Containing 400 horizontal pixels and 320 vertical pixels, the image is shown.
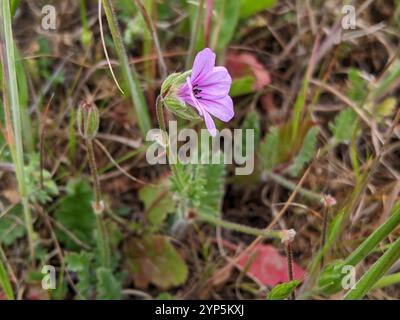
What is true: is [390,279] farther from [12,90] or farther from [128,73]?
[12,90]

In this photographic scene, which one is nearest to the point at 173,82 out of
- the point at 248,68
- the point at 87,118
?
the point at 87,118

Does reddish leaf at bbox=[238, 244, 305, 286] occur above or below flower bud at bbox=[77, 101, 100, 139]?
below

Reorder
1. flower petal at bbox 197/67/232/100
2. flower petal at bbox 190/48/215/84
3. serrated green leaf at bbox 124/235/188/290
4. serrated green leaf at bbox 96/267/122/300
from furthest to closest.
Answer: serrated green leaf at bbox 124/235/188/290 < serrated green leaf at bbox 96/267/122/300 < flower petal at bbox 197/67/232/100 < flower petal at bbox 190/48/215/84

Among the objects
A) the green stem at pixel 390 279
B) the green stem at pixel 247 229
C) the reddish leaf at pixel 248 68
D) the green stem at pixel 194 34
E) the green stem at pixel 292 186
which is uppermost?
the green stem at pixel 194 34

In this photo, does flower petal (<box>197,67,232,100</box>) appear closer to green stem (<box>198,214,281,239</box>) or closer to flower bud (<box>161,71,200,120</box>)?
flower bud (<box>161,71,200,120</box>)

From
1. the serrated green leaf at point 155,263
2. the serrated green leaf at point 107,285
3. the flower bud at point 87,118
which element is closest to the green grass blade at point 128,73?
the flower bud at point 87,118

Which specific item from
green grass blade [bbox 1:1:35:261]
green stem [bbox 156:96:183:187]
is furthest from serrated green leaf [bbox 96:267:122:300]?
green stem [bbox 156:96:183:187]

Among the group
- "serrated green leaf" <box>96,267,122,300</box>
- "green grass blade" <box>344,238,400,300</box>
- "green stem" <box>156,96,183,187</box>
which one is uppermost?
"green stem" <box>156,96,183,187</box>

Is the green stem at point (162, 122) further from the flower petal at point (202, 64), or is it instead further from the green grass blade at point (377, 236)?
the green grass blade at point (377, 236)
